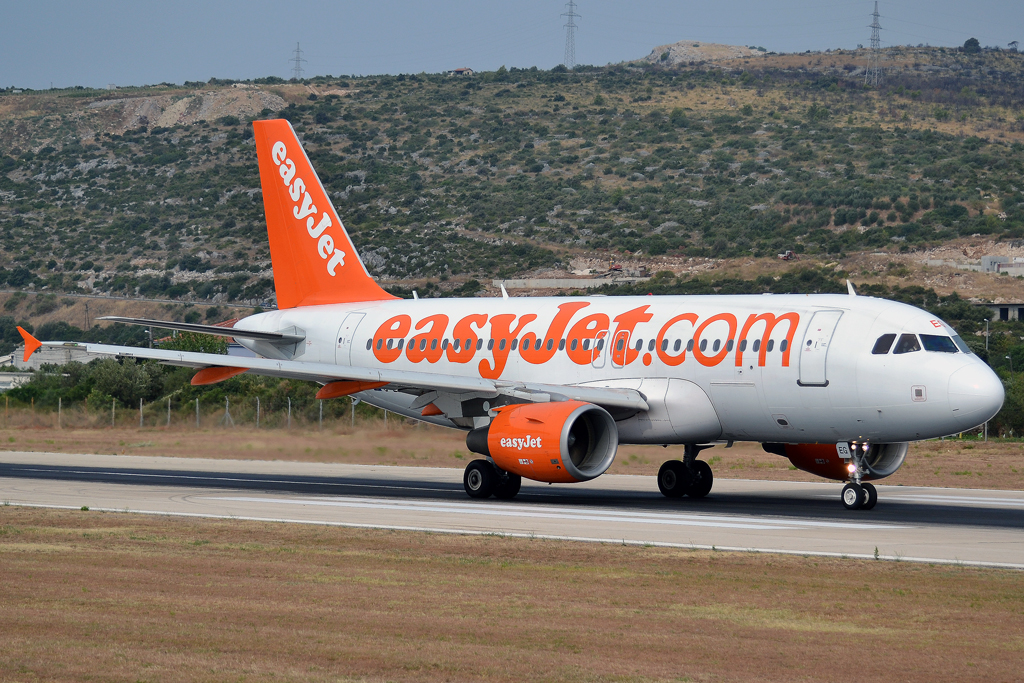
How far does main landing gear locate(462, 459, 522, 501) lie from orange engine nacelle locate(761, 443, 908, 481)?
5390 millimetres

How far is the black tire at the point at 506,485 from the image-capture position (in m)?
24.9

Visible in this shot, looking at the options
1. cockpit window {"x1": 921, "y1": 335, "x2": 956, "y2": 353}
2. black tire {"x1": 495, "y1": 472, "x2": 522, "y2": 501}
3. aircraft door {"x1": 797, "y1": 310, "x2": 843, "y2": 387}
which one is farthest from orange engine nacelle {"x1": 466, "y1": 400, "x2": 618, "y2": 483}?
cockpit window {"x1": 921, "y1": 335, "x2": 956, "y2": 353}


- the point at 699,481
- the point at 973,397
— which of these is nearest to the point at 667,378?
the point at 699,481

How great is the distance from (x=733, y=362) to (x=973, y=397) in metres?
4.34

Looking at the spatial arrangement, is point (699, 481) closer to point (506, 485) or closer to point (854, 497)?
point (506, 485)

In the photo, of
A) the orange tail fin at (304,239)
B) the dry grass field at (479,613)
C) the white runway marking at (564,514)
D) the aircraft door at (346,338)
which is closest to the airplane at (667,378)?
the aircraft door at (346,338)

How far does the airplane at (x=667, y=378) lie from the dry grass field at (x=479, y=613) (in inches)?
256

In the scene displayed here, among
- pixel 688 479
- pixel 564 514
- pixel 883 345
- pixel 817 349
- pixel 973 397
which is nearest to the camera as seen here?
pixel 973 397

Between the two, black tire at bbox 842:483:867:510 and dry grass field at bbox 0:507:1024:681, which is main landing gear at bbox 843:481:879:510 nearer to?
black tire at bbox 842:483:867:510

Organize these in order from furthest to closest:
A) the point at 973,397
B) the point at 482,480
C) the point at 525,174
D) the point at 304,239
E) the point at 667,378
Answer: the point at 525,174 < the point at 304,239 < the point at 482,480 < the point at 667,378 < the point at 973,397

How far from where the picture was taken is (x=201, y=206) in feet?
380

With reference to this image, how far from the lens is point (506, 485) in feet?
82.0

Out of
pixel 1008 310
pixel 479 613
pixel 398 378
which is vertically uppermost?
pixel 1008 310

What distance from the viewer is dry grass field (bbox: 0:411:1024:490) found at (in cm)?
3042
